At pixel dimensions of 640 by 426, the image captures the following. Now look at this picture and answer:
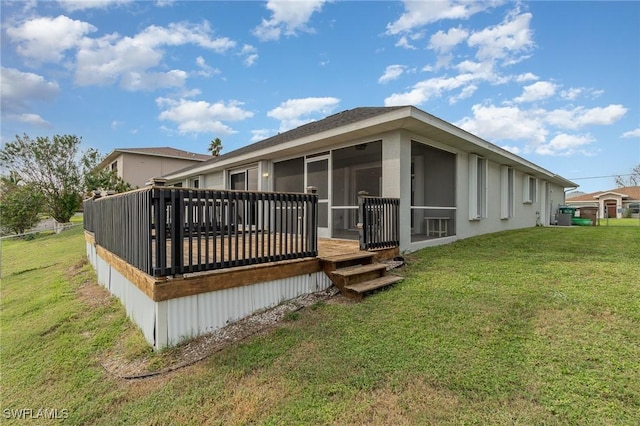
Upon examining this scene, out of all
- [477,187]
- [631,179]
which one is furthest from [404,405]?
[631,179]

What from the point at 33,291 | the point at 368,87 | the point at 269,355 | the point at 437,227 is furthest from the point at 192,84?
the point at 269,355

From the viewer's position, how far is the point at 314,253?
4.33 meters

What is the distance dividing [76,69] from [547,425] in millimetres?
14360

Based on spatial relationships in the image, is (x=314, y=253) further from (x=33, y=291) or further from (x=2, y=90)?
(x=2, y=90)

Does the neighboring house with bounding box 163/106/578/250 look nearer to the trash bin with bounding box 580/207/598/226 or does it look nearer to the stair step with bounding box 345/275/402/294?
the stair step with bounding box 345/275/402/294

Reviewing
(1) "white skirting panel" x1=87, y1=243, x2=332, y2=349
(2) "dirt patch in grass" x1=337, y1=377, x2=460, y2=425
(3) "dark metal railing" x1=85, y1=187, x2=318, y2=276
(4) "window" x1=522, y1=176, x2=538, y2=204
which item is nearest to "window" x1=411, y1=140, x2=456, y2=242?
(3) "dark metal railing" x1=85, y1=187, x2=318, y2=276

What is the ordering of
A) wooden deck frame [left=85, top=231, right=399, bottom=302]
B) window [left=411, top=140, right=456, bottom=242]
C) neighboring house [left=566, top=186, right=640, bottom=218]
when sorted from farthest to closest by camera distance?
neighboring house [left=566, top=186, right=640, bottom=218] < window [left=411, top=140, right=456, bottom=242] < wooden deck frame [left=85, top=231, right=399, bottom=302]

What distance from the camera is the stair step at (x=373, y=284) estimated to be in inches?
156

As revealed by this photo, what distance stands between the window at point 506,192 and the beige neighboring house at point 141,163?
66.5ft

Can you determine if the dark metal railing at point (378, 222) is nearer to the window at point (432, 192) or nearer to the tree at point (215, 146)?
the window at point (432, 192)

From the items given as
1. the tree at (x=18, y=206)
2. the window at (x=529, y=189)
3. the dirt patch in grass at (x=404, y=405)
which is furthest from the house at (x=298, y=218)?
the tree at (x=18, y=206)

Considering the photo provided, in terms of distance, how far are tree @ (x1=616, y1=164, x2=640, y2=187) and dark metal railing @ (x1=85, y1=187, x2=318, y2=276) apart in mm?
49888

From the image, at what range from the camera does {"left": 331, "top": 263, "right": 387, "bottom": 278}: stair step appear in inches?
164

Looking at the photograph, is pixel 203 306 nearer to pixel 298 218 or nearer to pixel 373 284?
pixel 298 218
